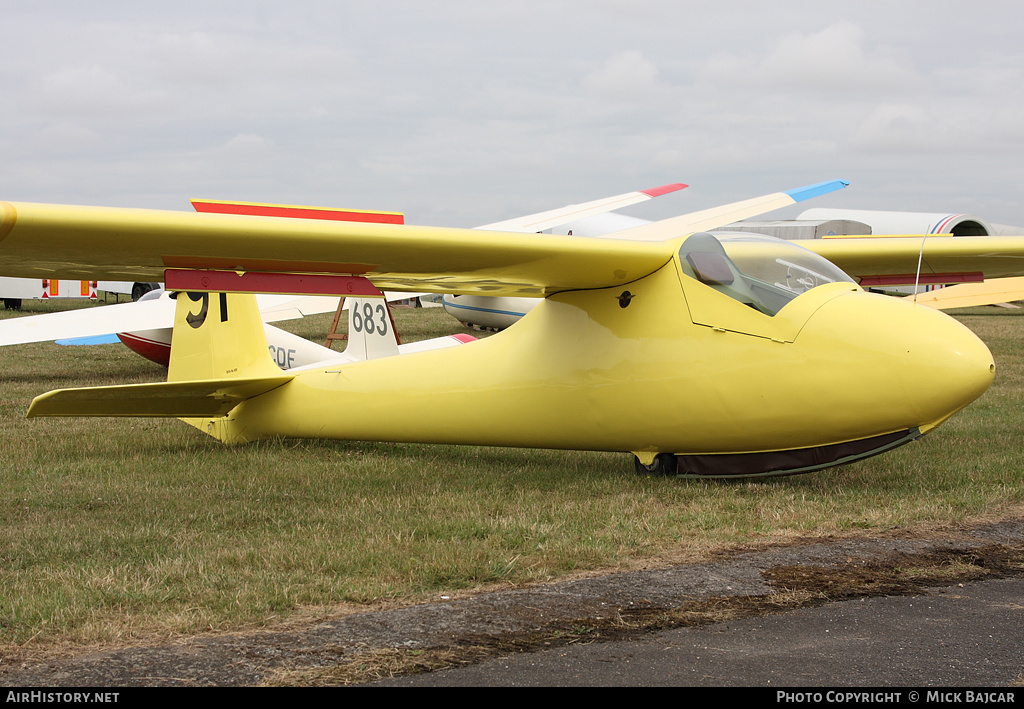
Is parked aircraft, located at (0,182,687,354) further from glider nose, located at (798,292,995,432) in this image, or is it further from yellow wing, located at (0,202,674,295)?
glider nose, located at (798,292,995,432)

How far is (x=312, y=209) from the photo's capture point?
35.6 ft

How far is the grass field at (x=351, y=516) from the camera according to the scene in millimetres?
4566

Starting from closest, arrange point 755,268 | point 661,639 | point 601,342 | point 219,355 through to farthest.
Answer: point 661,639 → point 755,268 → point 601,342 → point 219,355

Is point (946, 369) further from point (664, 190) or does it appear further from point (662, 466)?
point (664, 190)

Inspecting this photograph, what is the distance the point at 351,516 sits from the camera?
20.9ft

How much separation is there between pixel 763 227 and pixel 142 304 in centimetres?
2948

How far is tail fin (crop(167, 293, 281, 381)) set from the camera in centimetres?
994


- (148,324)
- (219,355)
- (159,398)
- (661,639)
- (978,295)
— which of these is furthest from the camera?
(978,295)

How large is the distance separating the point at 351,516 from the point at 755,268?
3627 mm

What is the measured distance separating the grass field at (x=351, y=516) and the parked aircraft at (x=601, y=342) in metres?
0.40

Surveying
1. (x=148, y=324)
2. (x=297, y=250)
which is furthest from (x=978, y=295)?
(x=297, y=250)

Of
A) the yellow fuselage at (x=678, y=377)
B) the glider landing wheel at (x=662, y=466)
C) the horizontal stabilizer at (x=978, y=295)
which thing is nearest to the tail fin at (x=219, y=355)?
the yellow fuselage at (x=678, y=377)
